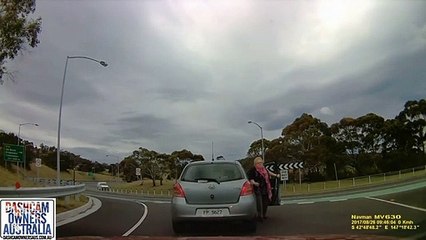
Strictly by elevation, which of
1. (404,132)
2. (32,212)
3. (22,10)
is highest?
(22,10)

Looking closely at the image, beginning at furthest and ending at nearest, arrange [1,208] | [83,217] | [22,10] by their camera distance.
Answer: [83,217] → [22,10] → [1,208]

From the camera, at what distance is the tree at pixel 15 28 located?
16.4ft

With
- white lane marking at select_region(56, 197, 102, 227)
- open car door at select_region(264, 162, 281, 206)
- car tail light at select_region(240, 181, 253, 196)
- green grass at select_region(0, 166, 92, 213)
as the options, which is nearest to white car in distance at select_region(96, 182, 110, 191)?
white lane marking at select_region(56, 197, 102, 227)

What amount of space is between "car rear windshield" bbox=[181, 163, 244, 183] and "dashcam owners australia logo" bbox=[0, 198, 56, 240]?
1.49m

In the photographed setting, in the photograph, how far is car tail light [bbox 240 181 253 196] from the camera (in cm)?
492

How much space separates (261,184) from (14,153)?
281cm

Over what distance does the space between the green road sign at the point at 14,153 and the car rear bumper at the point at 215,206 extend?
181 centimetres

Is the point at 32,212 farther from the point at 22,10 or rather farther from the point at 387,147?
the point at 387,147

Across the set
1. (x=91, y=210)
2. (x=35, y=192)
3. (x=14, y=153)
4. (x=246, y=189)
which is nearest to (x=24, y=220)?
(x=35, y=192)

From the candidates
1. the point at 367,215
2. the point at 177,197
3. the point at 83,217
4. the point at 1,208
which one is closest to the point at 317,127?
the point at 367,215

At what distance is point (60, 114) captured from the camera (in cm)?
518

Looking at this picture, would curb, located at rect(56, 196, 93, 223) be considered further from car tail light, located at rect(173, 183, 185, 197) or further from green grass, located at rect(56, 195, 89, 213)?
car tail light, located at rect(173, 183, 185, 197)

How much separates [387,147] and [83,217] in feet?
11.9

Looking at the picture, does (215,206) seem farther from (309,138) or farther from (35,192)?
(35,192)
